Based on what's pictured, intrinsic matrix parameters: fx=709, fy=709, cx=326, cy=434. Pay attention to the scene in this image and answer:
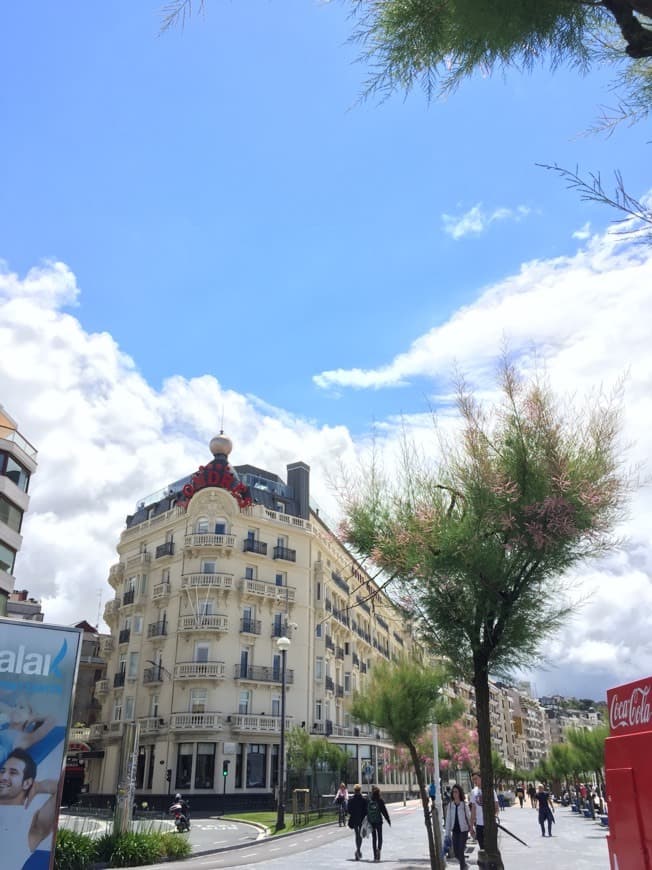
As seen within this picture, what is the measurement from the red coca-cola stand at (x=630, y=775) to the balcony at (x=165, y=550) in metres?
47.5

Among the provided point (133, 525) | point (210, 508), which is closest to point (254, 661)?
point (210, 508)

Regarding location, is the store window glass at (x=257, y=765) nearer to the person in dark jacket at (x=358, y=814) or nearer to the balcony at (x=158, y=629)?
the balcony at (x=158, y=629)

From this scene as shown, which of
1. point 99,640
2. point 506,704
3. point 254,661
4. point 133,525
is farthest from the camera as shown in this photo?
point 506,704

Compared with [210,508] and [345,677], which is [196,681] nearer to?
[210,508]

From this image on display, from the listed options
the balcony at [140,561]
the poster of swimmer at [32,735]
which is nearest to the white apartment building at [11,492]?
the balcony at [140,561]

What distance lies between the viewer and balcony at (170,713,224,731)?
43.9 metres

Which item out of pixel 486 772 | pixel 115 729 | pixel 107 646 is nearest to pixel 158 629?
pixel 115 729

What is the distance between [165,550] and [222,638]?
8226 millimetres

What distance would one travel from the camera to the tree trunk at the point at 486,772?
8.57m

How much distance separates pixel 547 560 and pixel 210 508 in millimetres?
43334

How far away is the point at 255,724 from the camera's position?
148 feet

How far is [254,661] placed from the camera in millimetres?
47844

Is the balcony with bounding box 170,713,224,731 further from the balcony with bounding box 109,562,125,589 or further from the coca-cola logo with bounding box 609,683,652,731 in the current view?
the coca-cola logo with bounding box 609,683,652,731

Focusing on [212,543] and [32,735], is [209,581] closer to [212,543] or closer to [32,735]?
[212,543]
